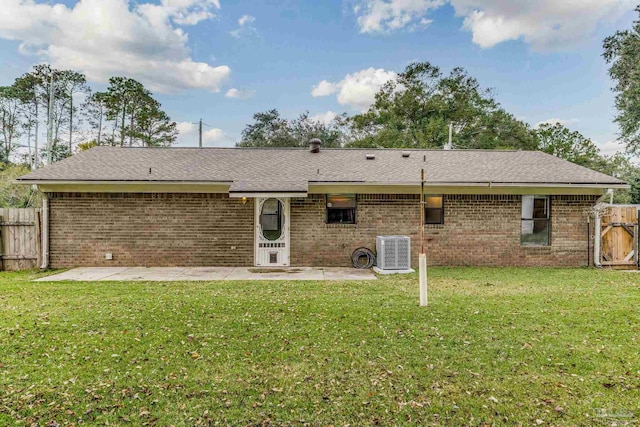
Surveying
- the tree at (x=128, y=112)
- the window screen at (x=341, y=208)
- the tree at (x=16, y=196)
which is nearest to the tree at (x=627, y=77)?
the window screen at (x=341, y=208)

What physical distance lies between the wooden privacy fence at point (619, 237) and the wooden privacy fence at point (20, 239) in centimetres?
1628

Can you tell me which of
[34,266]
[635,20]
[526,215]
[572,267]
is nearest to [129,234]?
[34,266]

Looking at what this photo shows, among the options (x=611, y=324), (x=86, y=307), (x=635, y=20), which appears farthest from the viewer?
(x=635, y=20)

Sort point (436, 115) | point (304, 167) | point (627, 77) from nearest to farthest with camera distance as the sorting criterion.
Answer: point (304, 167) < point (627, 77) < point (436, 115)

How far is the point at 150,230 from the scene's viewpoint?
10.4 m

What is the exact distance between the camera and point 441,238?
10.7 metres

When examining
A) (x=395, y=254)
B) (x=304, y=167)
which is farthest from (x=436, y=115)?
(x=395, y=254)

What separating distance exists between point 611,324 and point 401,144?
23.9 m

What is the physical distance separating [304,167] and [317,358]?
8.20m

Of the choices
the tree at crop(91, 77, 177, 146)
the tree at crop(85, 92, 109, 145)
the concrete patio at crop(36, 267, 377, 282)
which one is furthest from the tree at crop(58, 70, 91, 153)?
the concrete patio at crop(36, 267, 377, 282)

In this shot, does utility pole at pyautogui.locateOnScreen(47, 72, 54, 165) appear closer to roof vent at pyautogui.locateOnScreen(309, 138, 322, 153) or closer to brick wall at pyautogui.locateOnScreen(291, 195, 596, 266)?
roof vent at pyautogui.locateOnScreen(309, 138, 322, 153)

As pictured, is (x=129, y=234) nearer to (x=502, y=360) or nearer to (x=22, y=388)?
Result: (x=22, y=388)

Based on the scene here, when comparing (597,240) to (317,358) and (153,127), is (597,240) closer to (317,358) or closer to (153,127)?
(317,358)

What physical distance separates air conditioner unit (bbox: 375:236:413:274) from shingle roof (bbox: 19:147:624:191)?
1744mm
